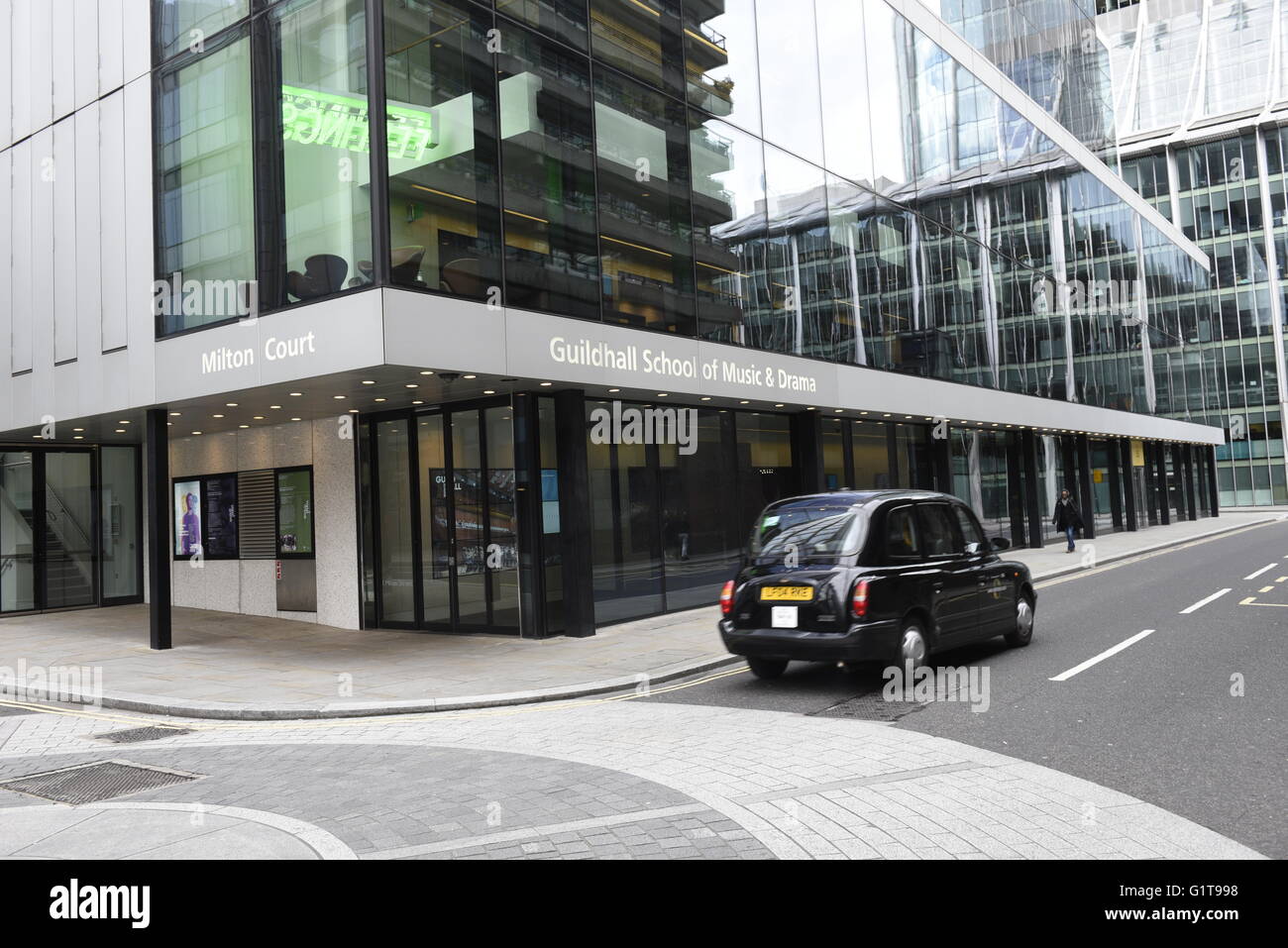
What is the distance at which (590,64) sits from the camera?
14203mm

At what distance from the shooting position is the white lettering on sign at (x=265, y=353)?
11.0 m

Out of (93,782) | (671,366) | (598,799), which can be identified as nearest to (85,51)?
(671,366)

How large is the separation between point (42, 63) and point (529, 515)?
39.6 feet

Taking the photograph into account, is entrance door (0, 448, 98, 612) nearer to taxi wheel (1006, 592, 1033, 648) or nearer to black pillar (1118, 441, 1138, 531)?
taxi wheel (1006, 592, 1033, 648)

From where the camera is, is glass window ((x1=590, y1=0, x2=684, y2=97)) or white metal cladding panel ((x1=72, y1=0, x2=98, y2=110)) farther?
white metal cladding panel ((x1=72, y1=0, x2=98, y2=110))

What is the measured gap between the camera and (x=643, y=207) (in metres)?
14.9

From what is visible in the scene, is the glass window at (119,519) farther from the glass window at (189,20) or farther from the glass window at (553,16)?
the glass window at (553,16)

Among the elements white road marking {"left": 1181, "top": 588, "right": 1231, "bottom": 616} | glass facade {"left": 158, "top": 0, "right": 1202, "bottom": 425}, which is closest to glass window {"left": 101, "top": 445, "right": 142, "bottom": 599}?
glass facade {"left": 158, "top": 0, "right": 1202, "bottom": 425}

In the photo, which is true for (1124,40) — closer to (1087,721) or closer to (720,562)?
(720,562)

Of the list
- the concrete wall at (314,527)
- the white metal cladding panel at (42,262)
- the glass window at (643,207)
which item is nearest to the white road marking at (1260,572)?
the glass window at (643,207)

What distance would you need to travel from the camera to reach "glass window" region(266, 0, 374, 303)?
11.1 metres

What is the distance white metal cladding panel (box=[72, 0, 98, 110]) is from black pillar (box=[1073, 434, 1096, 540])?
30975 mm

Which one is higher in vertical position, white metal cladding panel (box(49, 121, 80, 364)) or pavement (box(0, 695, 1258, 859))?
white metal cladding panel (box(49, 121, 80, 364))

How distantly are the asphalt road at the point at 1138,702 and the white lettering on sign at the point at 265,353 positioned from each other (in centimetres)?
592
